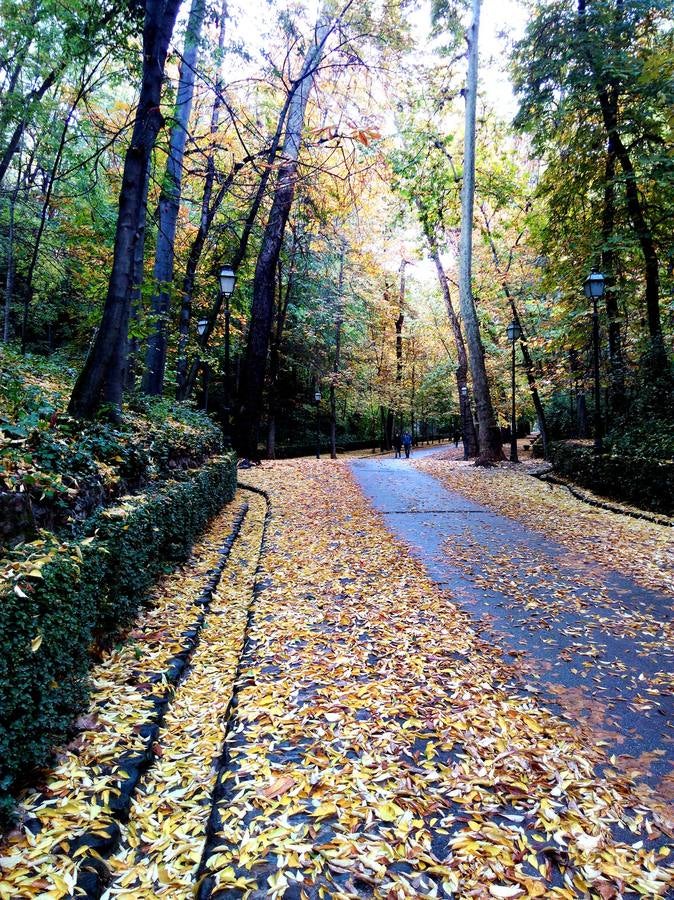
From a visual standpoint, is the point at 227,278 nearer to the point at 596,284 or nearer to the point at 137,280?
the point at 137,280

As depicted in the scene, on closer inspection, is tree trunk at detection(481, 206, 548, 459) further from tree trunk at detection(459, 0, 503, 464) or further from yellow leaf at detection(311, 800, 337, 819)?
yellow leaf at detection(311, 800, 337, 819)

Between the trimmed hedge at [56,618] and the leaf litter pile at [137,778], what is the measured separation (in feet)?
0.45

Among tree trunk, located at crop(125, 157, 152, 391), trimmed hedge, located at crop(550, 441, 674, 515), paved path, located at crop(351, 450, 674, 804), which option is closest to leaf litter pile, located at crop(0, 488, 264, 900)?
paved path, located at crop(351, 450, 674, 804)

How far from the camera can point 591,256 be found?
1042cm

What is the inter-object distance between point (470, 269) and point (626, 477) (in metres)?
7.65

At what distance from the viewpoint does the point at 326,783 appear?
2.12 meters

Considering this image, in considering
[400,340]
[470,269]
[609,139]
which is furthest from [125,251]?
[400,340]

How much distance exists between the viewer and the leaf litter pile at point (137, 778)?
1653 millimetres

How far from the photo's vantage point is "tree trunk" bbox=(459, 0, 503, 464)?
1291 centimetres

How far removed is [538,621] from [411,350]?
26490 mm

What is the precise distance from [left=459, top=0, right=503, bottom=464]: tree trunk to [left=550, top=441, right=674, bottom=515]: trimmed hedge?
3.00m

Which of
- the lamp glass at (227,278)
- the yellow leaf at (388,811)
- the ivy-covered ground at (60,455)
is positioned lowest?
the yellow leaf at (388,811)

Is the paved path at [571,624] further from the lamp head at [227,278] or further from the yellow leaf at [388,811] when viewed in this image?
the lamp head at [227,278]

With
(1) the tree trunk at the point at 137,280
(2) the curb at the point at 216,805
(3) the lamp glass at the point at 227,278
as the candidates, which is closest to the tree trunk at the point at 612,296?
(3) the lamp glass at the point at 227,278
